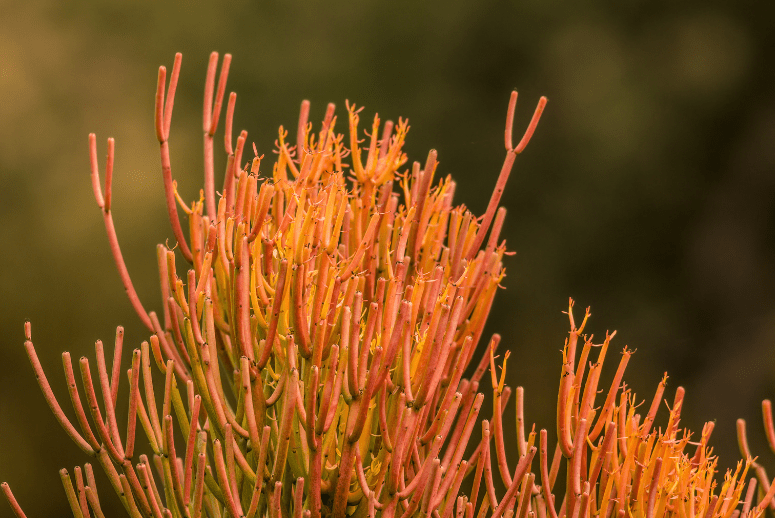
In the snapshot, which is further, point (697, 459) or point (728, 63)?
point (728, 63)

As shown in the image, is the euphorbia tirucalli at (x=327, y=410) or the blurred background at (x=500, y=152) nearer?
the euphorbia tirucalli at (x=327, y=410)

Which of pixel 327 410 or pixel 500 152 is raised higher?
pixel 500 152

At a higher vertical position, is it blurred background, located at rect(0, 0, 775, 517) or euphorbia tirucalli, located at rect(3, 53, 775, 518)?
blurred background, located at rect(0, 0, 775, 517)

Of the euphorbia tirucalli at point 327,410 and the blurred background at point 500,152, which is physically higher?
the blurred background at point 500,152

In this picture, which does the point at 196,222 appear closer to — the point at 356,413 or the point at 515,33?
the point at 356,413

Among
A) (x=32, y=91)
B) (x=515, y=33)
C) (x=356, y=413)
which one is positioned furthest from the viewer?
(x=515, y=33)

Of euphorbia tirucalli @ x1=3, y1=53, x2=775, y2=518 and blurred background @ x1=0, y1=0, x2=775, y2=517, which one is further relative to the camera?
blurred background @ x1=0, y1=0, x2=775, y2=517

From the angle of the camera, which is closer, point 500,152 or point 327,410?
point 327,410

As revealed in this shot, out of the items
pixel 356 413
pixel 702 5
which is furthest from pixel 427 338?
pixel 702 5
